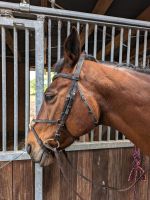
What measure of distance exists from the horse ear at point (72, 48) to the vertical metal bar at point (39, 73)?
1.27 feet

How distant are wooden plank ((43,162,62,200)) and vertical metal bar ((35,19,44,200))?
0.05m

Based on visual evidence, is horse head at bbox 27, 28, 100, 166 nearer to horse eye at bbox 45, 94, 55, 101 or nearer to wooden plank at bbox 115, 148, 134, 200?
horse eye at bbox 45, 94, 55, 101

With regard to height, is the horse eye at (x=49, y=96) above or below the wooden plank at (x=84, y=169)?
above

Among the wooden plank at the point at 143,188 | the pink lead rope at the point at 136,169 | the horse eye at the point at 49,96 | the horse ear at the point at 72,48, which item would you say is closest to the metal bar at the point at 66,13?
the horse ear at the point at 72,48

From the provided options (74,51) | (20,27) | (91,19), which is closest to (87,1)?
(91,19)

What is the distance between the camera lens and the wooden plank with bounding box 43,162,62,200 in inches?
61.3

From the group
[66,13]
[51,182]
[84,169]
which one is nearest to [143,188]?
[84,169]

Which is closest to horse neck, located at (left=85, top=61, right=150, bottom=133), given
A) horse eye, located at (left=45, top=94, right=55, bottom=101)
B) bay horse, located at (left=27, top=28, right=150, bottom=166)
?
bay horse, located at (left=27, top=28, right=150, bottom=166)

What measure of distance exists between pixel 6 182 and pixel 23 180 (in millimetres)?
106

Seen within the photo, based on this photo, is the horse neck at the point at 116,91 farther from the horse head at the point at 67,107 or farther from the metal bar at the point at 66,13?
the metal bar at the point at 66,13

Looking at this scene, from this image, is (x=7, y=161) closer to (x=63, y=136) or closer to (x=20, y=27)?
(x=63, y=136)

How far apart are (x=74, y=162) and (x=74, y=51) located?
847mm

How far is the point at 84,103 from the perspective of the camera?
1.05 m

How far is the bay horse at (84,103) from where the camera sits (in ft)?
3.48
